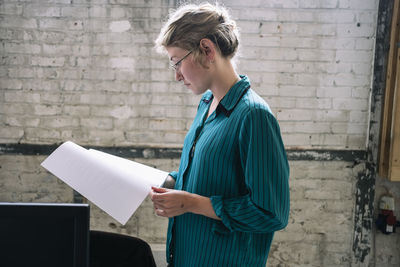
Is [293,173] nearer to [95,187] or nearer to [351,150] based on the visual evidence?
[351,150]

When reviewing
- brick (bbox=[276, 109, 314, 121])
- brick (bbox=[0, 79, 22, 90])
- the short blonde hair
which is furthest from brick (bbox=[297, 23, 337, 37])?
brick (bbox=[0, 79, 22, 90])

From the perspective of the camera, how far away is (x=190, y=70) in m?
1.05

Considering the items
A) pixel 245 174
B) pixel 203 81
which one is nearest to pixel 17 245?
pixel 245 174

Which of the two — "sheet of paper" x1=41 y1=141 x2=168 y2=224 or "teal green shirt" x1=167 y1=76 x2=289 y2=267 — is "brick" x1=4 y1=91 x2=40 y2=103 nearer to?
"sheet of paper" x1=41 y1=141 x2=168 y2=224

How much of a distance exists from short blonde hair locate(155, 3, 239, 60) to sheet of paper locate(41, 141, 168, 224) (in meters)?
0.41

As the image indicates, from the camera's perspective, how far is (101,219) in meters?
2.37

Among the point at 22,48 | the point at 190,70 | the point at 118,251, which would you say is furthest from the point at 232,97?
the point at 22,48

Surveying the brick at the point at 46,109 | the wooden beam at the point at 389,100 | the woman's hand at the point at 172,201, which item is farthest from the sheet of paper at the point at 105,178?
the wooden beam at the point at 389,100

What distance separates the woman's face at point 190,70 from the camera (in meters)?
1.03

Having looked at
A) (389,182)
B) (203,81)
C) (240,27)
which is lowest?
(389,182)

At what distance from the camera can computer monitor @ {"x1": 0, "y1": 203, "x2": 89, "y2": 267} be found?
2.03 ft

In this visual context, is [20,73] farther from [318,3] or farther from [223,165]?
[318,3]

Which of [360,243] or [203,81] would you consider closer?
[203,81]

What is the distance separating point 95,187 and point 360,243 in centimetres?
215
